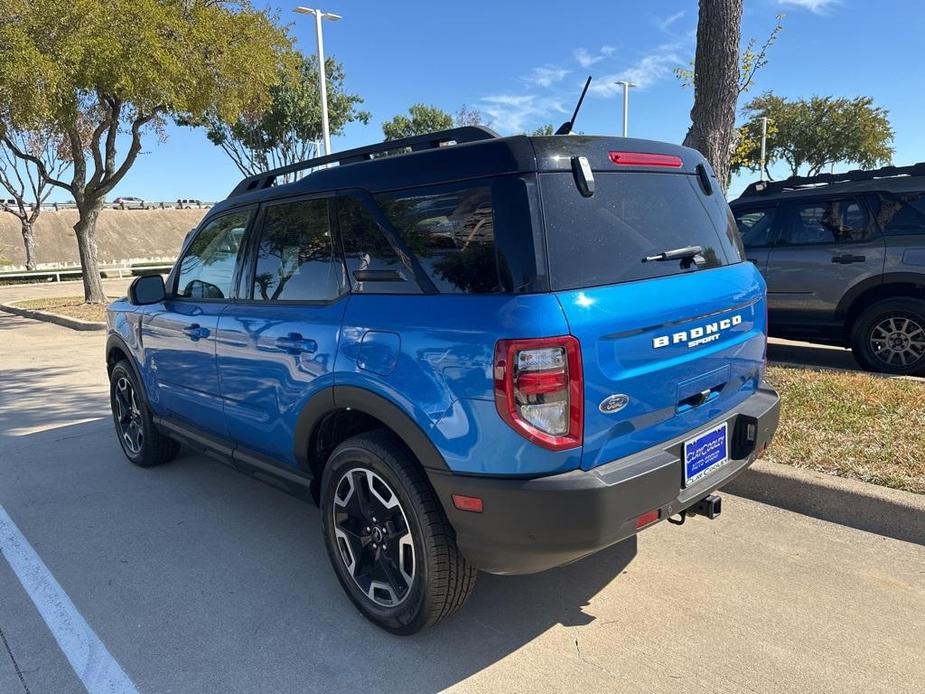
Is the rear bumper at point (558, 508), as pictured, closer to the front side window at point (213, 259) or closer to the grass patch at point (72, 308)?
the front side window at point (213, 259)

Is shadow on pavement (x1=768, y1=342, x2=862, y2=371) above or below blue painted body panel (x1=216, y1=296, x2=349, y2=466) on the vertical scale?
below

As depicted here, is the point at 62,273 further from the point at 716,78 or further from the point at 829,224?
the point at 829,224

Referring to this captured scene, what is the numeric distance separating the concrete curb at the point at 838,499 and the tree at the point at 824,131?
3676cm

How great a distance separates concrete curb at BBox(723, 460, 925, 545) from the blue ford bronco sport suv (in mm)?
955

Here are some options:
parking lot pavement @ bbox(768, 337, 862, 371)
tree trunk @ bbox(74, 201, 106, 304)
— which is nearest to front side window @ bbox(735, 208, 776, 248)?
parking lot pavement @ bbox(768, 337, 862, 371)

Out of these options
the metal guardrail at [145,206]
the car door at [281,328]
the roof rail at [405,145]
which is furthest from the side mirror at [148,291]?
the metal guardrail at [145,206]

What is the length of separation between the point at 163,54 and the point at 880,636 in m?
13.4

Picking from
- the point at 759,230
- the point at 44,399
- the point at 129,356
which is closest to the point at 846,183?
the point at 759,230

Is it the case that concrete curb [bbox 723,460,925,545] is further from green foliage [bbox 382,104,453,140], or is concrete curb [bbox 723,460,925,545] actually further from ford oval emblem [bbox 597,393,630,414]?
green foliage [bbox 382,104,453,140]

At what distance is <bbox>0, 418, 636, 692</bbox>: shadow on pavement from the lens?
2518mm

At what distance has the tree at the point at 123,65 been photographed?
11.0 metres

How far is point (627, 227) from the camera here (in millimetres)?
2484

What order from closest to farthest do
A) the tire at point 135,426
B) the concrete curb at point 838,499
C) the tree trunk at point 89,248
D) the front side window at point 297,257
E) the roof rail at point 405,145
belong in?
the roof rail at point 405,145
the front side window at point 297,257
the concrete curb at point 838,499
the tire at point 135,426
the tree trunk at point 89,248

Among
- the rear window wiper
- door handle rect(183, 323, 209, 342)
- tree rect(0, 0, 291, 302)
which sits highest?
tree rect(0, 0, 291, 302)
